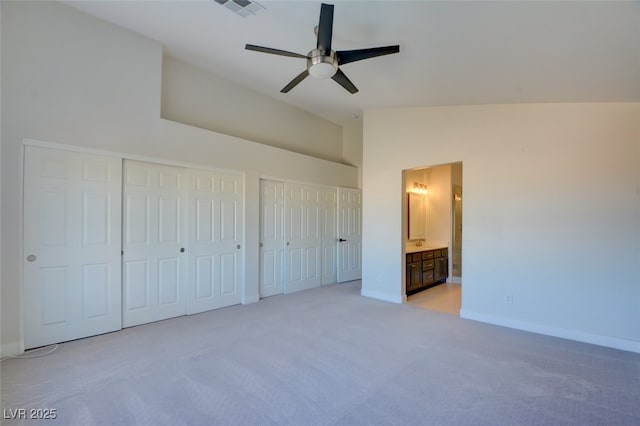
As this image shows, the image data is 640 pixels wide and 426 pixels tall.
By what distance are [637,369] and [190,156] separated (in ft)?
17.4

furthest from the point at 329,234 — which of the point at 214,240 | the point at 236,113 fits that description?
the point at 236,113

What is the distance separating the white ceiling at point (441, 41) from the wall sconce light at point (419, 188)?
97.4 inches

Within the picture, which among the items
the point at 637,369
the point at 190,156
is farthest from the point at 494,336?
the point at 190,156

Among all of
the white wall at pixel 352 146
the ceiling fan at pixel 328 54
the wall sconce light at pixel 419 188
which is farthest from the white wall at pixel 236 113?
the ceiling fan at pixel 328 54

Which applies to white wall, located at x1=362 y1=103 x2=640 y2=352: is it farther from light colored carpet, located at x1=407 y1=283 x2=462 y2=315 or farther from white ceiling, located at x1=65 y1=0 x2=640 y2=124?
light colored carpet, located at x1=407 y1=283 x2=462 y2=315

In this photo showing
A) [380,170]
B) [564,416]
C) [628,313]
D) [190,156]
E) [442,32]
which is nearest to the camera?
[564,416]

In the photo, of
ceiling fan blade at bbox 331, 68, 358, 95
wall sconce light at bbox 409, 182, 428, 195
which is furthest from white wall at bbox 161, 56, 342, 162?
ceiling fan blade at bbox 331, 68, 358, 95

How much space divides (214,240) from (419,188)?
4381 millimetres

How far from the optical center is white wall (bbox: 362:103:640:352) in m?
3.20

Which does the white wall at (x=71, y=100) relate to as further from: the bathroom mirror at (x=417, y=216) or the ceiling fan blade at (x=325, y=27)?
the bathroom mirror at (x=417, y=216)

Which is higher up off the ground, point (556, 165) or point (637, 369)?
point (556, 165)

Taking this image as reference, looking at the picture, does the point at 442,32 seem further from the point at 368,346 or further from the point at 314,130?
the point at 314,130

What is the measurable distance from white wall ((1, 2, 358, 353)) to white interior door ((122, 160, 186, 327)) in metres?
0.30

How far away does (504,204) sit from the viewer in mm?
3936
